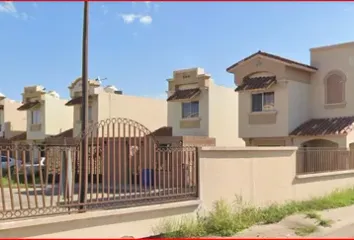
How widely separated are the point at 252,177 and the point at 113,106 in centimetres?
2369

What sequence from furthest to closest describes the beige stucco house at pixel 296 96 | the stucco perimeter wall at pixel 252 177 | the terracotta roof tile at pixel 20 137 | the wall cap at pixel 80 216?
1. the terracotta roof tile at pixel 20 137
2. the beige stucco house at pixel 296 96
3. the stucco perimeter wall at pixel 252 177
4. the wall cap at pixel 80 216

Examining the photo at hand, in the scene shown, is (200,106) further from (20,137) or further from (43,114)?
(20,137)

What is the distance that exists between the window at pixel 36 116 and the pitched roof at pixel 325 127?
2356 centimetres

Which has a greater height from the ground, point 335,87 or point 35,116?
point 335,87

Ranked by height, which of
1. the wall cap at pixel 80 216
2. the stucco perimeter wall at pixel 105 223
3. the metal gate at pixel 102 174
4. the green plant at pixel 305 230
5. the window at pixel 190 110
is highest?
the window at pixel 190 110

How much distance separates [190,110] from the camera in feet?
96.0

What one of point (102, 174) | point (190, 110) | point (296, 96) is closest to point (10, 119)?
point (190, 110)

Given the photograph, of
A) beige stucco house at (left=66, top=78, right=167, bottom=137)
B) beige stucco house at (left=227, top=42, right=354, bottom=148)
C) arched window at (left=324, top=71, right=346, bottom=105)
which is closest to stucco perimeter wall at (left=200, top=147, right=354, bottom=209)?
beige stucco house at (left=227, top=42, right=354, bottom=148)

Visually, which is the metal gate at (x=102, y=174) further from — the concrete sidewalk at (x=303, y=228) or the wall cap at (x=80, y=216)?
the concrete sidewalk at (x=303, y=228)

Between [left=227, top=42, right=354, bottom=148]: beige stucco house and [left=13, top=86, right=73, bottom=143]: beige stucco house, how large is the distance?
19315 millimetres

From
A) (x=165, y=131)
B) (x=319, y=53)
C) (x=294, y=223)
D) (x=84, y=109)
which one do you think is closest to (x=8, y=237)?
(x=84, y=109)

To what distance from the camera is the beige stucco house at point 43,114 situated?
1479 inches

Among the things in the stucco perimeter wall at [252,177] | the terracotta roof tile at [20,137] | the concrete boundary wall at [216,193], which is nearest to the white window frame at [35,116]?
the terracotta roof tile at [20,137]

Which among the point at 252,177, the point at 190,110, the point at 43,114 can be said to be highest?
the point at 43,114
